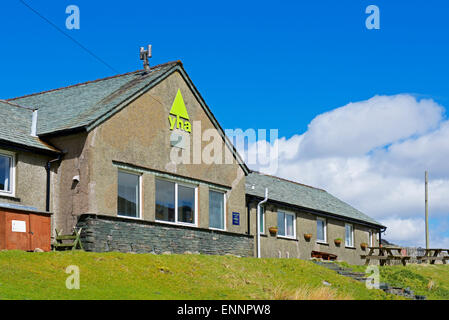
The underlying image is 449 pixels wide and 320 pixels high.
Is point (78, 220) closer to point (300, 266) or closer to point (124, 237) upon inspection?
point (124, 237)

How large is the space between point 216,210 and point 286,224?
7.10m

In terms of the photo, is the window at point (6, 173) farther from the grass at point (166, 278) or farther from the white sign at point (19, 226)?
the grass at point (166, 278)

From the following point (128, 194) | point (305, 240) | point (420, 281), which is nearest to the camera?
point (128, 194)

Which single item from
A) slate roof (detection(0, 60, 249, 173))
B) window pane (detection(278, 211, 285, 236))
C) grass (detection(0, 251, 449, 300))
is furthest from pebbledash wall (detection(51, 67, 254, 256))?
window pane (detection(278, 211, 285, 236))

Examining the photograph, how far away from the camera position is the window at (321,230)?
118 ft

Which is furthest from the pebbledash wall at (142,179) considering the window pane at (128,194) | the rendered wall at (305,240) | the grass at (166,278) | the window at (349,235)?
the window at (349,235)

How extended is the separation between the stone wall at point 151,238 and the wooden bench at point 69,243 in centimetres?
18

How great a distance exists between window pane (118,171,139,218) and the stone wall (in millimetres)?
479

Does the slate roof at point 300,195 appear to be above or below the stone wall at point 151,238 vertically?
above

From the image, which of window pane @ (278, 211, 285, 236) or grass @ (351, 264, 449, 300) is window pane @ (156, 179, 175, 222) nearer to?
Result: grass @ (351, 264, 449, 300)

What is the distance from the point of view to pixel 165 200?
24.7 meters

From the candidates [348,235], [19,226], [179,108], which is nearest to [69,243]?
[19,226]

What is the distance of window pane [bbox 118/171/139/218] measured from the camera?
22750 mm

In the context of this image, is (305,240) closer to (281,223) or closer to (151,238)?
(281,223)
